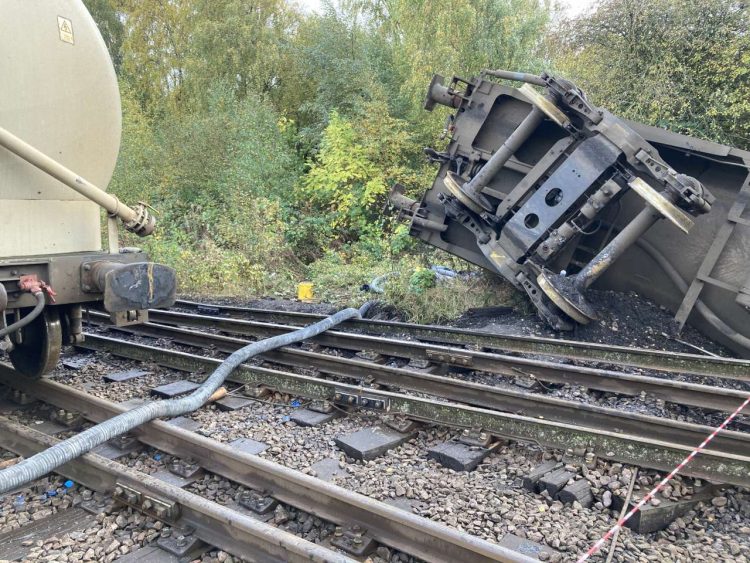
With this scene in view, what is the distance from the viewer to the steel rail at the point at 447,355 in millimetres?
4902

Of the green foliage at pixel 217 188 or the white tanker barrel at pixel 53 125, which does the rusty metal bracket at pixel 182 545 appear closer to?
the white tanker barrel at pixel 53 125

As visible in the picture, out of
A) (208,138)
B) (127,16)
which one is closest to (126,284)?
(208,138)

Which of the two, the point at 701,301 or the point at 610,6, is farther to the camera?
the point at 610,6

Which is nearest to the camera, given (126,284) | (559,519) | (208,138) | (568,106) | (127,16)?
(559,519)

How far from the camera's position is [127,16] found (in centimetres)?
2195

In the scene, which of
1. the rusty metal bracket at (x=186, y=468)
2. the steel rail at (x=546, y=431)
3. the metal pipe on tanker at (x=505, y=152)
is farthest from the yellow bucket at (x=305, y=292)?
the rusty metal bracket at (x=186, y=468)

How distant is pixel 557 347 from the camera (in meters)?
5.70

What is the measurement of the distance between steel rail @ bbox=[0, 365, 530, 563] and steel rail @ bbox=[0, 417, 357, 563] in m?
0.30

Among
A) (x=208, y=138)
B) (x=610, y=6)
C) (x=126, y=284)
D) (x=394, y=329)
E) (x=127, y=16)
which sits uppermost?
(x=127, y=16)

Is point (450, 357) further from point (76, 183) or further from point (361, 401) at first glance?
point (76, 183)

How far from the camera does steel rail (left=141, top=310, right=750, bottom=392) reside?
4902mm

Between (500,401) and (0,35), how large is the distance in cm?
416

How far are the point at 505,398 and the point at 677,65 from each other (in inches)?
366

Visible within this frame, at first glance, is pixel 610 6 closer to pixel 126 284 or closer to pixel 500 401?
pixel 500 401
